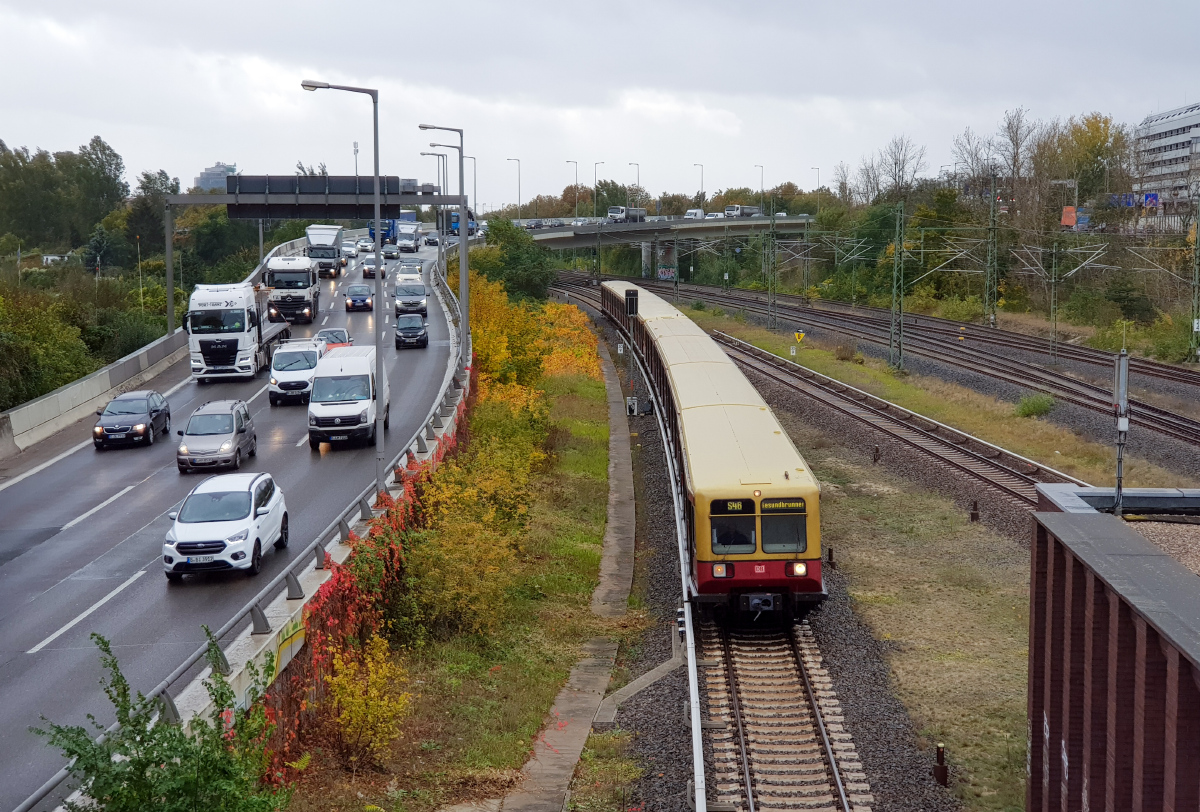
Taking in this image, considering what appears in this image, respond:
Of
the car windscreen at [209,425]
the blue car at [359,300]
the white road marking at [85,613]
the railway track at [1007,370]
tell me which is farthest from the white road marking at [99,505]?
the blue car at [359,300]

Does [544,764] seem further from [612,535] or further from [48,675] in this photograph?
[612,535]

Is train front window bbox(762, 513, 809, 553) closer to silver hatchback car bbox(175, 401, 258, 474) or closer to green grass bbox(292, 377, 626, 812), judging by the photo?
green grass bbox(292, 377, 626, 812)

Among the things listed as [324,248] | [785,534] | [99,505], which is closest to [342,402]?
[99,505]

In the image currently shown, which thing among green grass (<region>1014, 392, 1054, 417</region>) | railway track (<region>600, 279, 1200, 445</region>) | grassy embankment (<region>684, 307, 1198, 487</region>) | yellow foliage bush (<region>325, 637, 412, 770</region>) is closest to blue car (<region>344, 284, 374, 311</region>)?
grassy embankment (<region>684, 307, 1198, 487</region>)

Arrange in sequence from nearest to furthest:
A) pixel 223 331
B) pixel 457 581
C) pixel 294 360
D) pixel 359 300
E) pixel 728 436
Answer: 1. pixel 457 581
2. pixel 728 436
3. pixel 294 360
4. pixel 223 331
5. pixel 359 300

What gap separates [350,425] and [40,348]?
15.6m

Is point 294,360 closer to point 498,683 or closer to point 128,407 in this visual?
point 128,407

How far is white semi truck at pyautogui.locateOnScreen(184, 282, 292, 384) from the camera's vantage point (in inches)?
1487

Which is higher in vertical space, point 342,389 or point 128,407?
point 342,389

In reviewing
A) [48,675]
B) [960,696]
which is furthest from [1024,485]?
[48,675]

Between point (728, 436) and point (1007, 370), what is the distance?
28690 millimetres

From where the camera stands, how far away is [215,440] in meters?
26.8

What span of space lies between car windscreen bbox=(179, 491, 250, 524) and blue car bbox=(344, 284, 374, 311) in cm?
3894

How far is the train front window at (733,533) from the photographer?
17.2 metres
